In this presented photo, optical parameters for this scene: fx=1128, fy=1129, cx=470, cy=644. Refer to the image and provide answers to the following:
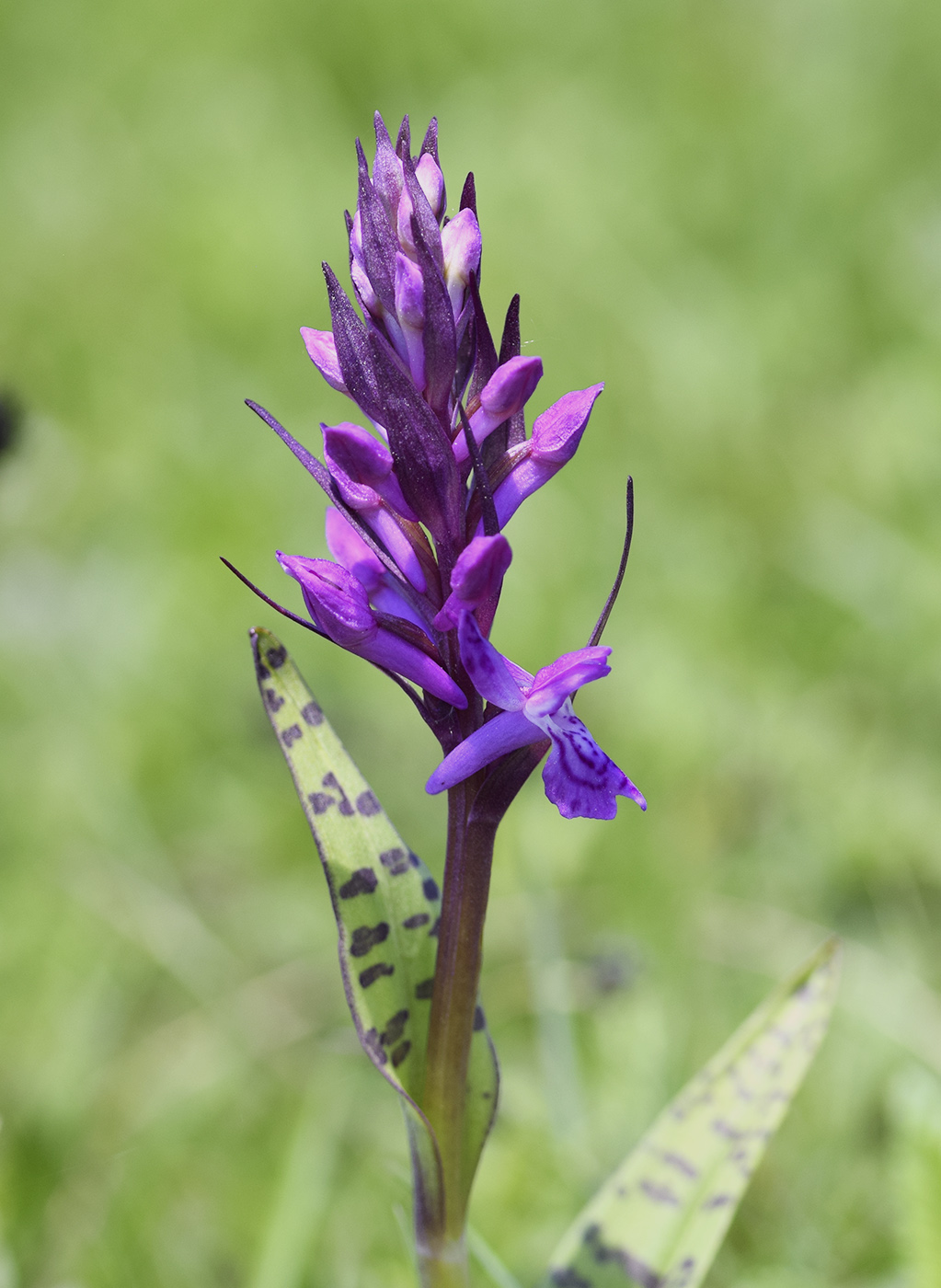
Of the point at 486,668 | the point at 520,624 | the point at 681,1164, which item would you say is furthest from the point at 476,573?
the point at 520,624

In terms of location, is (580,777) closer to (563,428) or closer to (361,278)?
(563,428)

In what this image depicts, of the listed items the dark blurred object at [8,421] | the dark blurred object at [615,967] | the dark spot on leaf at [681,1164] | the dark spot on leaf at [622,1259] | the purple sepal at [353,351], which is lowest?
the dark spot on leaf at [622,1259]

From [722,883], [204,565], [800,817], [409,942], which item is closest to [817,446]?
[800,817]

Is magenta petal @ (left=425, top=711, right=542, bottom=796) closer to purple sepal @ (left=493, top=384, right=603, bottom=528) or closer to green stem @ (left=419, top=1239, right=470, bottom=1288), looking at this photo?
purple sepal @ (left=493, top=384, right=603, bottom=528)

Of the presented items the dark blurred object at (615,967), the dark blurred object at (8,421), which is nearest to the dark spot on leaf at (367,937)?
the dark blurred object at (615,967)

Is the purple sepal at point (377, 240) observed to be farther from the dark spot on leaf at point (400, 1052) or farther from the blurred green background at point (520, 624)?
the blurred green background at point (520, 624)

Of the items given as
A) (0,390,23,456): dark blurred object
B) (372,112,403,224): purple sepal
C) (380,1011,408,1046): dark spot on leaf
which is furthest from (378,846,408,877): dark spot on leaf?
(0,390,23,456): dark blurred object

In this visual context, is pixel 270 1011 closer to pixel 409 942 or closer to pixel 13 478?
pixel 409 942
